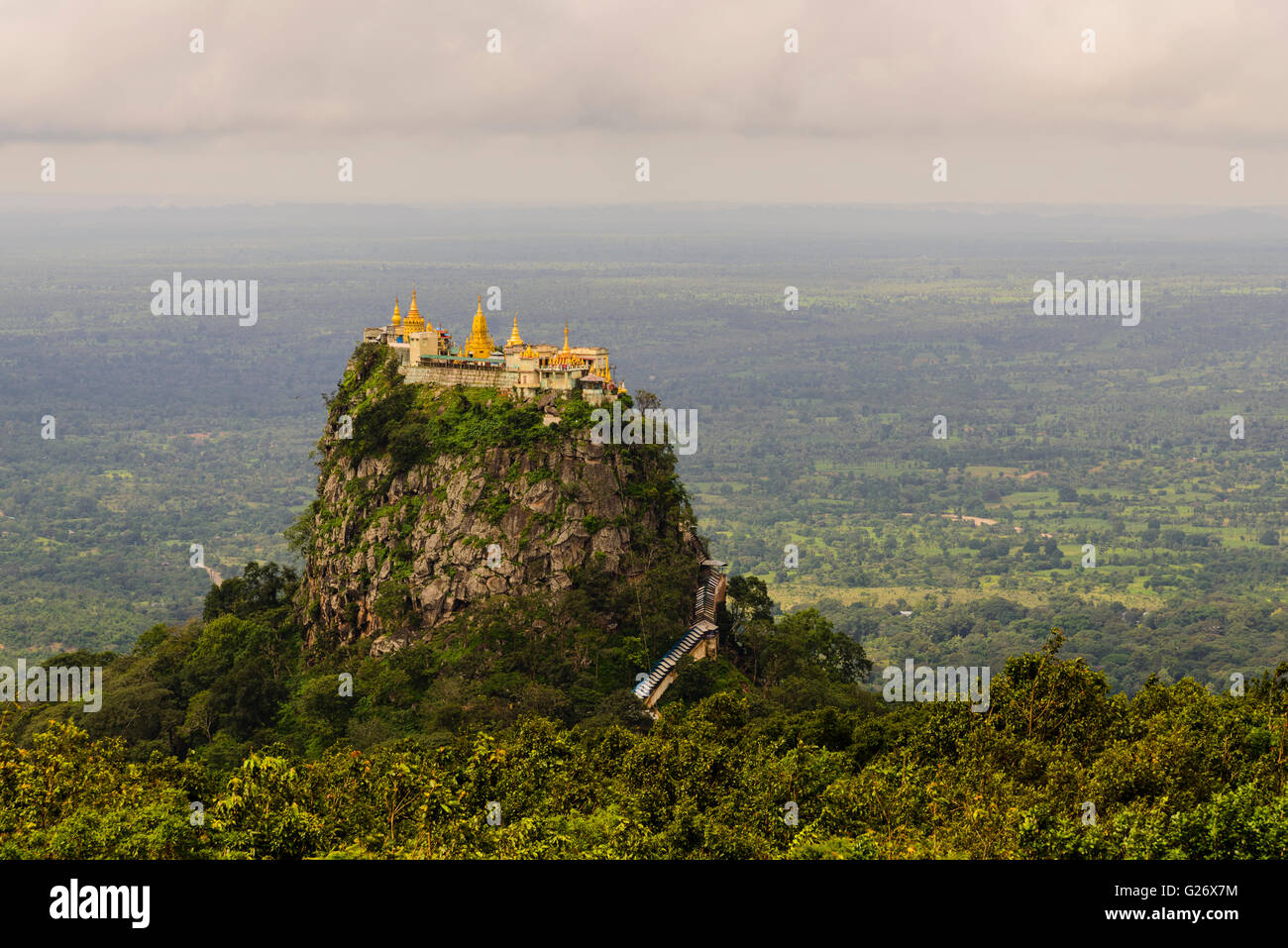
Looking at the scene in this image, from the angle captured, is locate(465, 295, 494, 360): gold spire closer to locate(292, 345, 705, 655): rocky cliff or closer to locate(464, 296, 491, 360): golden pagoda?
locate(464, 296, 491, 360): golden pagoda

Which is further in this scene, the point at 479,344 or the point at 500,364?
the point at 479,344

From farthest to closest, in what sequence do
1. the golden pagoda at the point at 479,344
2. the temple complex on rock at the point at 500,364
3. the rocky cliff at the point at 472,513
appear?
the golden pagoda at the point at 479,344 → the temple complex on rock at the point at 500,364 → the rocky cliff at the point at 472,513

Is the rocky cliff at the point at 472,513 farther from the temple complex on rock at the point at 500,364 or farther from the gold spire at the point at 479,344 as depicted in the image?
the gold spire at the point at 479,344

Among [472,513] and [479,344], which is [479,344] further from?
[472,513]

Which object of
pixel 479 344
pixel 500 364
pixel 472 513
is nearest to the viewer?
pixel 472 513

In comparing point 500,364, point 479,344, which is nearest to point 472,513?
point 500,364

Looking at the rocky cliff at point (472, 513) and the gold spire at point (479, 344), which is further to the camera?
the gold spire at point (479, 344)

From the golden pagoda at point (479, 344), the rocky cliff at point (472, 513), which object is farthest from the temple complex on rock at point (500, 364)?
the rocky cliff at point (472, 513)
